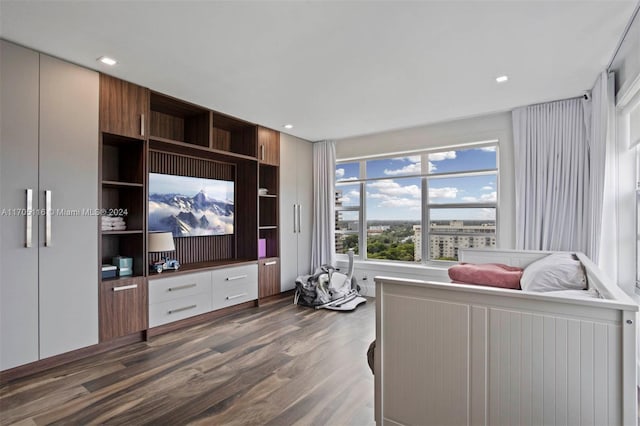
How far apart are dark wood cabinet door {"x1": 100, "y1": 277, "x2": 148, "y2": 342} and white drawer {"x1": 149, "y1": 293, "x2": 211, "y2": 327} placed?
0.09 metres

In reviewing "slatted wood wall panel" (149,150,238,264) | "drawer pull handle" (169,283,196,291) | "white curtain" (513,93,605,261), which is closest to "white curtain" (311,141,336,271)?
"slatted wood wall panel" (149,150,238,264)

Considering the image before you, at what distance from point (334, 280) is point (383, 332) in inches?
115

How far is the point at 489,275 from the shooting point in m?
2.82

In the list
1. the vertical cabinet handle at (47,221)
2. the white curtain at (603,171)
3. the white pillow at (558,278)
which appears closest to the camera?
the white pillow at (558,278)

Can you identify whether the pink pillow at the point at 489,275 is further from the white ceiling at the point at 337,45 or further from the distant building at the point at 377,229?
the distant building at the point at 377,229

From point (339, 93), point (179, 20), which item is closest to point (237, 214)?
point (339, 93)

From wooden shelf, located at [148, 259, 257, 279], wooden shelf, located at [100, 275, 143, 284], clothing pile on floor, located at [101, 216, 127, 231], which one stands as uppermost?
clothing pile on floor, located at [101, 216, 127, 231]

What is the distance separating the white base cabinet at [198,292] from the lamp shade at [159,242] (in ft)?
0.95

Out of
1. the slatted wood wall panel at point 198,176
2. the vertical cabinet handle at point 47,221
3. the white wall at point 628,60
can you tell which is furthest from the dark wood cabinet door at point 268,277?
the white wall at point 628,60

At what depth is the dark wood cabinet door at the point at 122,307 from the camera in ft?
9.34

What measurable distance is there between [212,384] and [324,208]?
11.0 feet

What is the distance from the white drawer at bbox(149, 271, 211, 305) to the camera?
10.6 ft

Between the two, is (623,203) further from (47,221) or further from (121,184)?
(47,221)

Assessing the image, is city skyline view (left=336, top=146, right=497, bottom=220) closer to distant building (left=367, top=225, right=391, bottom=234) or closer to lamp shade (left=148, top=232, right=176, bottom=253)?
distant building (left=367, top=225, right=391, bottom=234)
